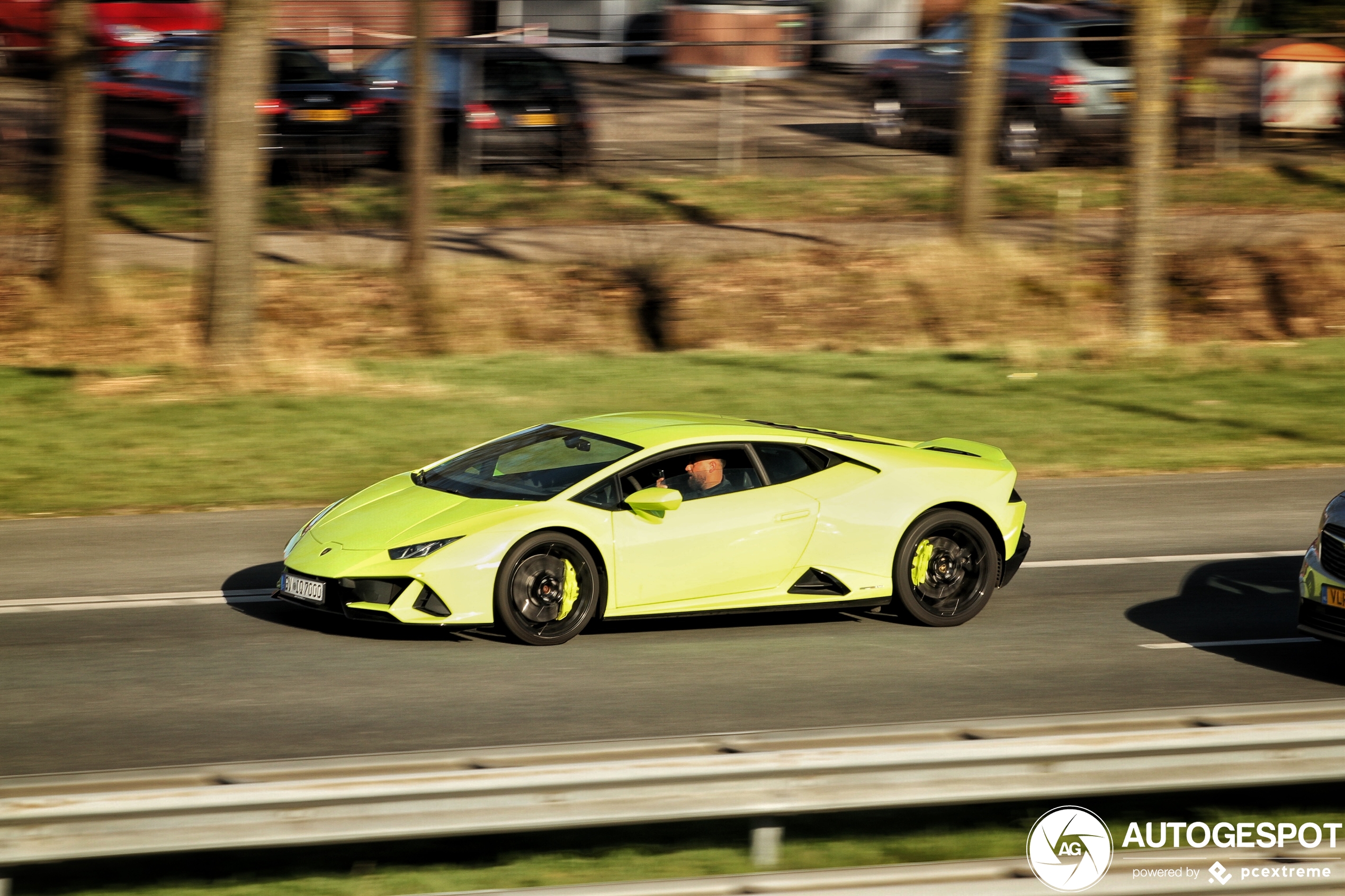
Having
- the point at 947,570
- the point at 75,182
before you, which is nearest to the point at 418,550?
the point at 947,570

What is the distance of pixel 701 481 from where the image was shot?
29.4 ft

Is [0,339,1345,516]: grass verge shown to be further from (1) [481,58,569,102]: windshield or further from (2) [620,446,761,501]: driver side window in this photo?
(1) [481,58,569,102]: windshield

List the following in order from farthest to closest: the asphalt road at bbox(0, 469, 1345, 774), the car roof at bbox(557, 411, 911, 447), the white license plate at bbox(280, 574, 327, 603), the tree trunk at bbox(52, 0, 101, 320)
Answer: the tree trunk at bbox(52, 0, 101, 320) < the car roof at bbox(557, 411, 911, 447) < the white license plate at bbox(280, 574, 327, 603) < the asphalt road at bbox(0, 469, 1345, 774)

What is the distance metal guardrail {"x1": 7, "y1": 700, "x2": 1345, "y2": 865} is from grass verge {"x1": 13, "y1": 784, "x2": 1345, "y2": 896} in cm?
42

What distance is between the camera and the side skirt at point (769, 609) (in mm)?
8742

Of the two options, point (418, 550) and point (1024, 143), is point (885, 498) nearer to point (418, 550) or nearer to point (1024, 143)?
point (418, 550)

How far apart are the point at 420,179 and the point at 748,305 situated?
458 cm

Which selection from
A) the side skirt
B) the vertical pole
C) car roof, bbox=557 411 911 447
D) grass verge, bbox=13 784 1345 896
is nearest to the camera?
the vertical pole

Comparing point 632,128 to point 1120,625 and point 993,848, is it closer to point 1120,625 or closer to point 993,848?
point 1120,625

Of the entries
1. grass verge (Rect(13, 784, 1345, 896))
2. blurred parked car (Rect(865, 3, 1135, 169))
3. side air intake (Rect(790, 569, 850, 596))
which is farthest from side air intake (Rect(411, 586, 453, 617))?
blurred parked car (Rect(865, 3, 1135, 169))

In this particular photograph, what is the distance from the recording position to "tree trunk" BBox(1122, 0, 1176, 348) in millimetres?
18375

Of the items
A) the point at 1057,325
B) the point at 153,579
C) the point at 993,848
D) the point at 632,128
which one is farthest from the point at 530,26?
the point at 993,848

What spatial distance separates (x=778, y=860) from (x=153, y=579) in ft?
20.1

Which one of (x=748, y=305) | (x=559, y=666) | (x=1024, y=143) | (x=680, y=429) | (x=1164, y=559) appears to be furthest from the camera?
(x=1024, y=143)
